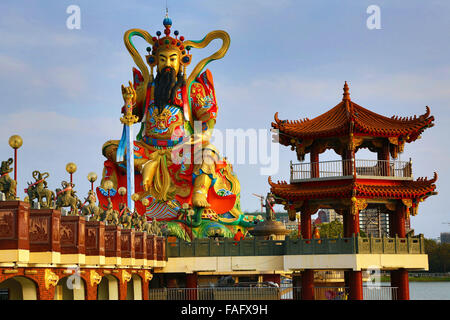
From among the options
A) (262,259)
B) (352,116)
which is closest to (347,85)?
(352,116)

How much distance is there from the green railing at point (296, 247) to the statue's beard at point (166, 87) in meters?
14.7

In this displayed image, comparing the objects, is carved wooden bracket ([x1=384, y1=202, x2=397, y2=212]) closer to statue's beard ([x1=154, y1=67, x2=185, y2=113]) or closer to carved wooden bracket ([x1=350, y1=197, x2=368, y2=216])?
carved wooden bracket ([x1=350, y1=197, x2=368, y2=216])

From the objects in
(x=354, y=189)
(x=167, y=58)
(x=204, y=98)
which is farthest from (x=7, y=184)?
(x=204, y=98)

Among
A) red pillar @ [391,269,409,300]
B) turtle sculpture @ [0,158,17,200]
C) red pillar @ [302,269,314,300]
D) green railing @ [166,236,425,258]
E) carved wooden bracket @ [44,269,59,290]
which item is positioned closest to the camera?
turtle sculpture @ [0,158,17,200]

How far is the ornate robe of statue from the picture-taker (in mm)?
48781

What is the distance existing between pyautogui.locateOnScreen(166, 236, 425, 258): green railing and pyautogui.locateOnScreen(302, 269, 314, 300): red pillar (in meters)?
1.33

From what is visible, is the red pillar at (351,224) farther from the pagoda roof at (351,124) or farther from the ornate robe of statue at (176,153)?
the ornate robe of statue at (176,153)

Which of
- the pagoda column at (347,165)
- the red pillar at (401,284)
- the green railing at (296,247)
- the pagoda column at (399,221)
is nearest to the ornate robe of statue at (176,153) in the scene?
the green railing at (296,247)

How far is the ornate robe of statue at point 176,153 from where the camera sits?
160 ft

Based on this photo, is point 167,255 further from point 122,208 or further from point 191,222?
point 191,222

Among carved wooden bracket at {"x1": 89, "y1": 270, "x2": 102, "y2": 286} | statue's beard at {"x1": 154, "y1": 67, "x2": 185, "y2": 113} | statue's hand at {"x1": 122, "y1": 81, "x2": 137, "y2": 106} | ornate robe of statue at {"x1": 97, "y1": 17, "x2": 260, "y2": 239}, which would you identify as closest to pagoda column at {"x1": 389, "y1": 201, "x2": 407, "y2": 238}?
ornate robe of statue at {"x1": 97, "y1": 17, "x2": 260, "y2": 239}

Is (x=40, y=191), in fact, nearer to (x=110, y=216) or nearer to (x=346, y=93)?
(x=110, y=216)

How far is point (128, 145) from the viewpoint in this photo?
46.8 meters

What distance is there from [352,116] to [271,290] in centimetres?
954
